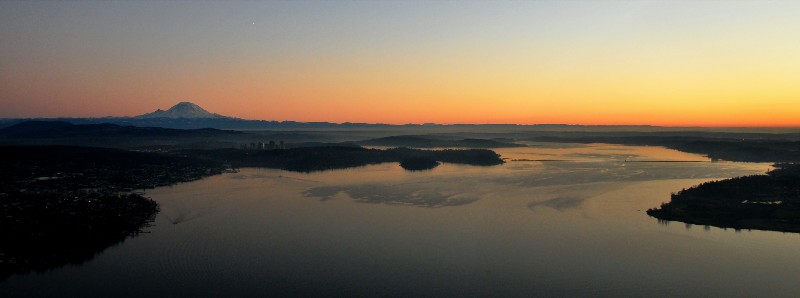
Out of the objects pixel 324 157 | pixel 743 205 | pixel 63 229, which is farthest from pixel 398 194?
pixel 324 157

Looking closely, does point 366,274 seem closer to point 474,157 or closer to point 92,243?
point 92,243

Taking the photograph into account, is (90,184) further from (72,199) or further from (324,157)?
(324,157)

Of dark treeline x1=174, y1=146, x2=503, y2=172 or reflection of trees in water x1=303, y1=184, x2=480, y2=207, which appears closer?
reflection of trees in water x1=303, y1=184, x2=480, y2=207

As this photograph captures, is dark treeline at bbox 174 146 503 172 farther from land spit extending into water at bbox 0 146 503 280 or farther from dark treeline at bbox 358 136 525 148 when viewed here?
dark treeline at bbox 358 136 525 148

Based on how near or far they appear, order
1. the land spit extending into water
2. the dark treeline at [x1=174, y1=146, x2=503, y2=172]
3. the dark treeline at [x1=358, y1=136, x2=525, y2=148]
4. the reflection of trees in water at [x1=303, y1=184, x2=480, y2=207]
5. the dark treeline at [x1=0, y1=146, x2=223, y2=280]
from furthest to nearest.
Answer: the dark treeline at [x1=358, y1=136, x2=525, y2=148] < the dark treeline at [x1=174, y1=146, x2=503, y2=172] < the reflection of trees in water at [x1=303, y1=184, x2=480, y2=207] < the land spit extending into water < the dark treeline at [x1=0, y1=146, x2=223, y2=280]

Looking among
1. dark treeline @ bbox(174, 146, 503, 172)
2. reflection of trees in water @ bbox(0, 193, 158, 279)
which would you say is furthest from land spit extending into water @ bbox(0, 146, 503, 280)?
dark treeline @ bbox(174, 146, 503, 172)

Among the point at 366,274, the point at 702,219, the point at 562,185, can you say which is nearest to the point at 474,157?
the point at 562,185
